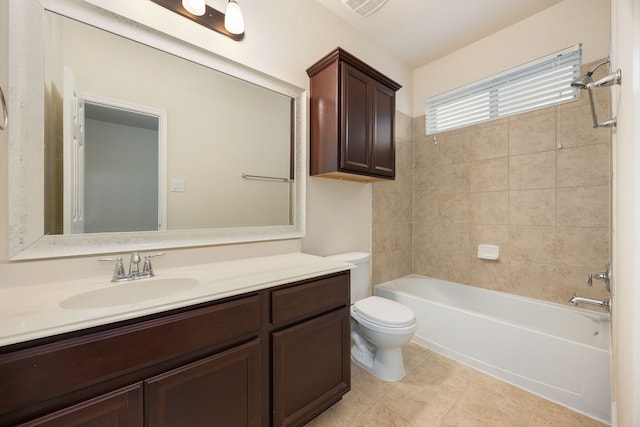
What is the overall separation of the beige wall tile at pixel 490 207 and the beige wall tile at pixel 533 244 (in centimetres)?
14

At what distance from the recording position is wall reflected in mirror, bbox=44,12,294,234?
106 cm

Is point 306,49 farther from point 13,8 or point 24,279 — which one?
point 24,279

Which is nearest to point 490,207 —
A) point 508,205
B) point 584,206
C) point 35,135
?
point 508,205

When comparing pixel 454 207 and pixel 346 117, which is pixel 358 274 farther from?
pixel 454 207

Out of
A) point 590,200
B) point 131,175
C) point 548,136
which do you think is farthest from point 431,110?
point 131,175

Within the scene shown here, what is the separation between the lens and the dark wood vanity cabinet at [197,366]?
66cm

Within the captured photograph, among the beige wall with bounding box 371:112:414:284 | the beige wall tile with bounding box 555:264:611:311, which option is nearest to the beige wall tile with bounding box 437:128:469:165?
the beige wall with bounding box 371:112:414:284

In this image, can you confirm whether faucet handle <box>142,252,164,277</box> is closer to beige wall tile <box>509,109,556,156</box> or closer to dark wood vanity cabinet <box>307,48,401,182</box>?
dark wood vanity cabinet <box>307,48,401,182</box>

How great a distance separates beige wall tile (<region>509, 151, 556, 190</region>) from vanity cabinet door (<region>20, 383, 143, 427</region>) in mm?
2776

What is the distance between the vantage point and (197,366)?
0.88 meters

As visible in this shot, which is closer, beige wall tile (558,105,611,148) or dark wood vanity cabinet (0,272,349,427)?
dark wood vanity cabinet (0,272,349,427)

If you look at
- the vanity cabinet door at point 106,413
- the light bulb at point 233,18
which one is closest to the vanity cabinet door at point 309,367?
the vanity cabinet door at point 106,413

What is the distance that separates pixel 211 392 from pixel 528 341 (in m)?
1.88

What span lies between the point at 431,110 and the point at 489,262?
1.67 metres
